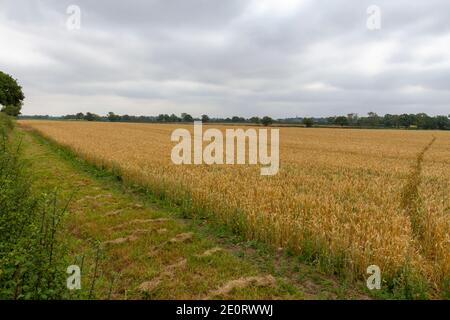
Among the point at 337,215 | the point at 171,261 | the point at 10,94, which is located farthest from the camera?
the point at 10,94

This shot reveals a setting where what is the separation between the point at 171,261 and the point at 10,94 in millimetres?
85726

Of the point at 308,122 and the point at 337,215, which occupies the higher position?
the point at 308,122

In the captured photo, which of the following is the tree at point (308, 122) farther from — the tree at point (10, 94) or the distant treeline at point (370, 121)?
the tree at point (10, 94)

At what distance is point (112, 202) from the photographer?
34.6 ft

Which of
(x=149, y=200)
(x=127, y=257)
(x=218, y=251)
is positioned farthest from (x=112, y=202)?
(x=218, y=251)

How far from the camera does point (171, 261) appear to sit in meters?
6.12

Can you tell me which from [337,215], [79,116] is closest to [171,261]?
[337,215]

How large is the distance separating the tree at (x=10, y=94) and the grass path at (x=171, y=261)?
246ft

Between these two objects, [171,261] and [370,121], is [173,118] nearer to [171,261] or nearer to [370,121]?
[370,121]

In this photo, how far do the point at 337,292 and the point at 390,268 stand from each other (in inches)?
46.4

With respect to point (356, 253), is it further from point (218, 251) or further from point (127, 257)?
point (127, 257)

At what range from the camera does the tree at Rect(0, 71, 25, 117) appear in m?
68.4

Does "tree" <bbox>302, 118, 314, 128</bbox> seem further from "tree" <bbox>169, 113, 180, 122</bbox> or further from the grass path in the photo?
the grass path
